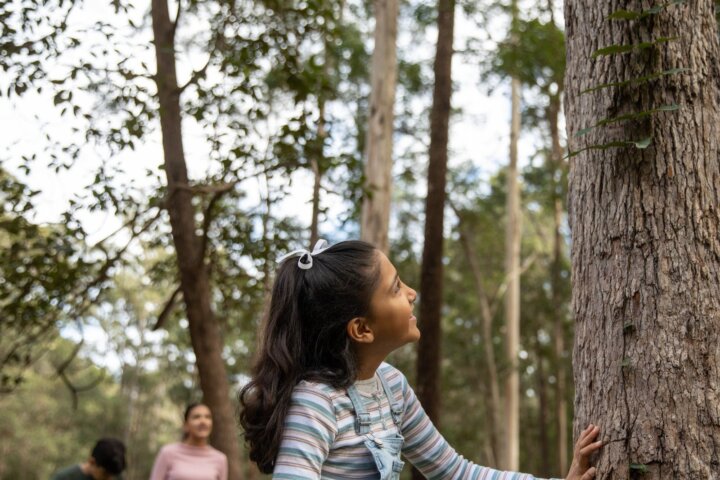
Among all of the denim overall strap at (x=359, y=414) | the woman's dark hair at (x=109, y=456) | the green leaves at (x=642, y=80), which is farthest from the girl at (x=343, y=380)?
the woman's dark hair at (x=109, y=456)

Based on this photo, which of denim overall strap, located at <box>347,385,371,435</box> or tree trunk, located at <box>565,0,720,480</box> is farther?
denim overall strap, located at <box>347,385,371,435</box>

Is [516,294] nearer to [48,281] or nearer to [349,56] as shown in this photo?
Answer: [349,56]

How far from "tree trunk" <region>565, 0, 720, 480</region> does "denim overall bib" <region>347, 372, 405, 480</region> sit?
472 mm

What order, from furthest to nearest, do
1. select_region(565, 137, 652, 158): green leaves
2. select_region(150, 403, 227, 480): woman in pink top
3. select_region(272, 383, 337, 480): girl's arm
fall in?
select_region(150, 403, 227, 480): woman in pink top, select_region(565, 137, 652, 158): green leaves, select_region(272, 383, 337, 480): girl's arm

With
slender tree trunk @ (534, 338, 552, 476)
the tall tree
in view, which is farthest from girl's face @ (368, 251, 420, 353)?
slender tree trunk @ (534, 338, 552, 476)

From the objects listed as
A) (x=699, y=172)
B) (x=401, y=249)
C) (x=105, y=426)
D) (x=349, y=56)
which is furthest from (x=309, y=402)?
(x=105, y=426)

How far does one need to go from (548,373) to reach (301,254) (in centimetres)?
2623

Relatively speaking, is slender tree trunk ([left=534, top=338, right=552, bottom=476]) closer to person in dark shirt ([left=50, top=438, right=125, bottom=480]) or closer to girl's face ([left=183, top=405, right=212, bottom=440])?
girl's face ([left=183, top=405, right=212, bottom=440])

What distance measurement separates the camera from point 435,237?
10.4 m

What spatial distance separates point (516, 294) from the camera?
71.1 ft

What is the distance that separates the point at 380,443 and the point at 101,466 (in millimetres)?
4004

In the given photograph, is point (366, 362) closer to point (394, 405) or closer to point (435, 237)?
point (394, 405)

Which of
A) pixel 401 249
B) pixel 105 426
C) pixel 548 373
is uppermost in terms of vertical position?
pixel 401 249

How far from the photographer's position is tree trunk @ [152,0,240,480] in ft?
23.8
